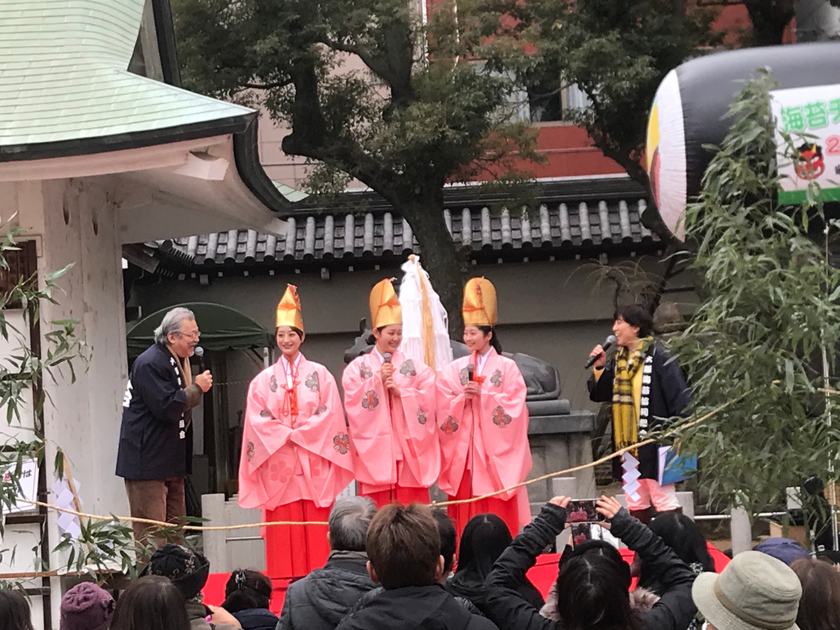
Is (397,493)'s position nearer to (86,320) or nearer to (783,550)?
(86,320)

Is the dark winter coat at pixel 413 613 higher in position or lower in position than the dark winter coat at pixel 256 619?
higher

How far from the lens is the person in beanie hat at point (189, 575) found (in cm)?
381

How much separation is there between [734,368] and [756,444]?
14.8 inches

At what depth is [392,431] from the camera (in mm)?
7473

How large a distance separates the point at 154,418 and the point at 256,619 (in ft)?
9.08

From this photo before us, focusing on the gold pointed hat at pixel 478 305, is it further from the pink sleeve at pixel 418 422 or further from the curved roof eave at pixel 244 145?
the curved roof eave at pixel 244 145

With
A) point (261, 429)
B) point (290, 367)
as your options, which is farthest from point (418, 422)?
point (261, 429)

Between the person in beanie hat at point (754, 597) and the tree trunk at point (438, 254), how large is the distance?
26.8 ft

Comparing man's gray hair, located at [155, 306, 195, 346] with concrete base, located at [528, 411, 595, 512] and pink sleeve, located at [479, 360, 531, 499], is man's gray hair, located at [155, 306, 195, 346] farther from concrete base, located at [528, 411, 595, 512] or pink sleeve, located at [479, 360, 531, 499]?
concrete base, located at [528, 411, 595, 512]

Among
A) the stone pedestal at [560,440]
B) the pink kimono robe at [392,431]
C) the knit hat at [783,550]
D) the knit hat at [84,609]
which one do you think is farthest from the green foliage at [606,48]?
the knit hat at [84,609]

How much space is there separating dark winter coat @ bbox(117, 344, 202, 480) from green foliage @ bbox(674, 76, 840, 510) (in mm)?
3515

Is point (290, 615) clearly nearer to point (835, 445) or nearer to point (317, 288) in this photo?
point (835, 445)

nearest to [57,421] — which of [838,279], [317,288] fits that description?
[838,279]

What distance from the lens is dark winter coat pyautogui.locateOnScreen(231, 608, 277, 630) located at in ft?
14.3
